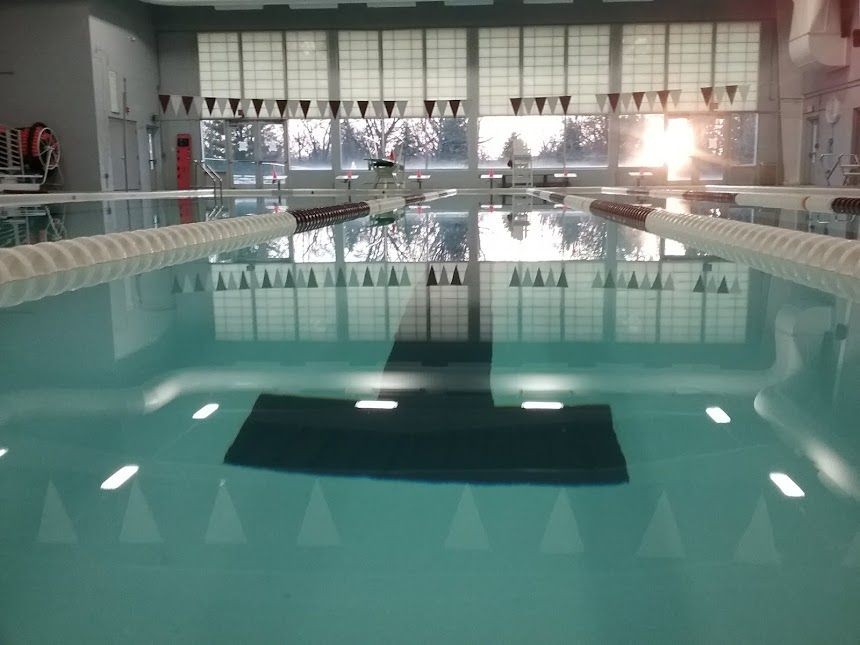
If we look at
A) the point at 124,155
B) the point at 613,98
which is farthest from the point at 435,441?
the point at 613,98

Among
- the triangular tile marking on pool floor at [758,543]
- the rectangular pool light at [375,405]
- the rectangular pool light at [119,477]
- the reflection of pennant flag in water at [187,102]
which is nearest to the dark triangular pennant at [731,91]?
the reflection of pennant flag in water at [187,102]

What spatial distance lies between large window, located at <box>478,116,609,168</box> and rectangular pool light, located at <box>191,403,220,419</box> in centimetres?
1724

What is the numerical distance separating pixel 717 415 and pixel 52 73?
1642 cm

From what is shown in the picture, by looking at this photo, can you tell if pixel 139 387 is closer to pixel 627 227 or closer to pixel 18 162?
pixel 627 227

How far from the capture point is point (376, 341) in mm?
2129

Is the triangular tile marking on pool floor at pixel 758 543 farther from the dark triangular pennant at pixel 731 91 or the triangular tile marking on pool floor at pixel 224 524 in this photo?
the dark triangular pennant at pixel 731 91

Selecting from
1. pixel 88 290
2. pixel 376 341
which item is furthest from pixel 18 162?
pixel 376 341

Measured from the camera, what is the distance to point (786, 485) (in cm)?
109

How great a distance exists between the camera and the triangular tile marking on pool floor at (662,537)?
89 centimetres

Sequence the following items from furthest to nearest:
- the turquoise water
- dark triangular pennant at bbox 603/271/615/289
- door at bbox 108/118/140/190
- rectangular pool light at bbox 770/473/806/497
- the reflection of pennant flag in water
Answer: the reflection of pennant flag in water → door at bbox 108/118/140/190 → dark triangular pennant at bbox 603/271/615/289 → rectangular pool light at bbox 770/473/806/497 → the turquoise water

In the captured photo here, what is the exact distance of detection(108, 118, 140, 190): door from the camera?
16.2 metres

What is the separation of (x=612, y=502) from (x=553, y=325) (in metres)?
1.30

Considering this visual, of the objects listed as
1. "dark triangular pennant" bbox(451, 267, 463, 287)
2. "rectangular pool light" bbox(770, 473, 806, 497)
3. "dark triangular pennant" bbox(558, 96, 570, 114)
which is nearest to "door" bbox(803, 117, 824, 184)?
"dark triangular pennant" bbox(558, 96, 570, 114)

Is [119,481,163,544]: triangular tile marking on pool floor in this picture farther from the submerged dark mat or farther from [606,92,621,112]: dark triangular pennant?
[606,92,621,112]: dark triangular pennant
